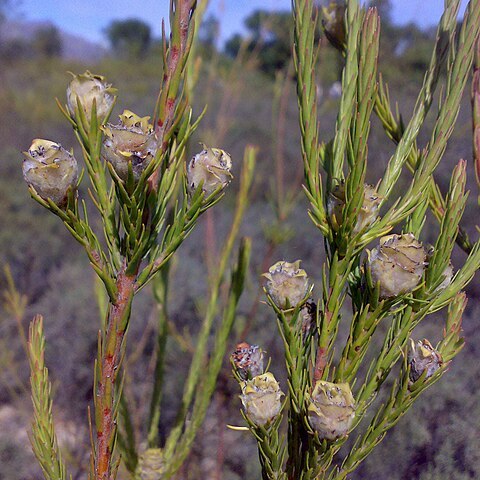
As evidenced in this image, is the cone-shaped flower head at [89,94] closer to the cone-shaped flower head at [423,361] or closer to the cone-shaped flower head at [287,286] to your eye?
the cone-shaped flower head at [287,286]

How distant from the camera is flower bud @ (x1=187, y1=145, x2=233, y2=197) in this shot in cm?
52

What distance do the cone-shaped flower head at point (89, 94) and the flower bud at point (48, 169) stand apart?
0.19ft

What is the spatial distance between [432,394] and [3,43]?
1359 centimetres

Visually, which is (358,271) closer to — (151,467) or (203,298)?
(151,467)

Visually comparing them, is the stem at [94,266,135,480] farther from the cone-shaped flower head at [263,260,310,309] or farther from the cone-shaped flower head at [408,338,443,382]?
the cone-shaped flower head at [408,338,443,382]

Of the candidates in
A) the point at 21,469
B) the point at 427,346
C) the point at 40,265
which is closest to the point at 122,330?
the point at 427,346

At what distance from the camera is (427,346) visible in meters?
0.56

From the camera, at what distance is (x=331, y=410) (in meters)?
0.49

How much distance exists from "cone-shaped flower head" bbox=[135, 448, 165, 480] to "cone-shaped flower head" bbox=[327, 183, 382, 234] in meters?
0.56

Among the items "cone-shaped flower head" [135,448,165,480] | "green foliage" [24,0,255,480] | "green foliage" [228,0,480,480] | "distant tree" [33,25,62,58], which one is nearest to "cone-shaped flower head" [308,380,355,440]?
"green foliage" [228,0,480,480]

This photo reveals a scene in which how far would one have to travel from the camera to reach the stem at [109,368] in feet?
1.83

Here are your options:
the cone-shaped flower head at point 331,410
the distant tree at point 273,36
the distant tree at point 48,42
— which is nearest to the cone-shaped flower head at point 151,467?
the cone-shaped flower head at point 331,410

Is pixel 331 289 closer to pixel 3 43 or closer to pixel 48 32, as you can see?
pixel 3 43

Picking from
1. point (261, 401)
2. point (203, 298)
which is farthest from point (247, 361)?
point (203, 298)
